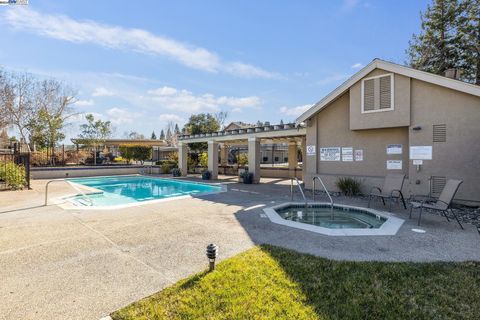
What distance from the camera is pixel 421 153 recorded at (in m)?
10.3

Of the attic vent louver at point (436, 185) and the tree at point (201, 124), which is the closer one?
the attic vent louver at point (436, 185)

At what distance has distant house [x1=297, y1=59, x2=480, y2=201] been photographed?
940 centimetres

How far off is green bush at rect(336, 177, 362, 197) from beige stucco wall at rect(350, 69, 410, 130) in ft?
8.36

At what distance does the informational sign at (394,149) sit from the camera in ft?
37.2

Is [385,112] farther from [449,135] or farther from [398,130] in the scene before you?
[449,135]

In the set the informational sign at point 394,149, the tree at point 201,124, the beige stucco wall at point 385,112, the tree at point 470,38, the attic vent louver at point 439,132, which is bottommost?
the informational sign at point 394,149

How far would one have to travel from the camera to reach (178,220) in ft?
24.2

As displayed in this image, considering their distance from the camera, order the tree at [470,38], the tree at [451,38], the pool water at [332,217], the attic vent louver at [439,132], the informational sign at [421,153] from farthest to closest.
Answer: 1. the tree at [451,38]
2. the tree at [470,38]
3. the informational sign at [421,153]
4. the attic vent louver at [439,132]
5. the pool water at [332,217]

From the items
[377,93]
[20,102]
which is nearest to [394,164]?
[377,93]

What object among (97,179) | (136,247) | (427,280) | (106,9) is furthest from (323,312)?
(97,179)

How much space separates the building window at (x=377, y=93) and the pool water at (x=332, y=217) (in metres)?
5.19

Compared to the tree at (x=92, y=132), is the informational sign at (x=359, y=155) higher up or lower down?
lower down

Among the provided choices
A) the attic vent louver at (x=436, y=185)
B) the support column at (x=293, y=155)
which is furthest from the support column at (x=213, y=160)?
the attic vent louver at (x=436, y=185)

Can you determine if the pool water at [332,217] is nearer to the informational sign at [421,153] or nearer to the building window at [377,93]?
the informational sign at [421,153]
